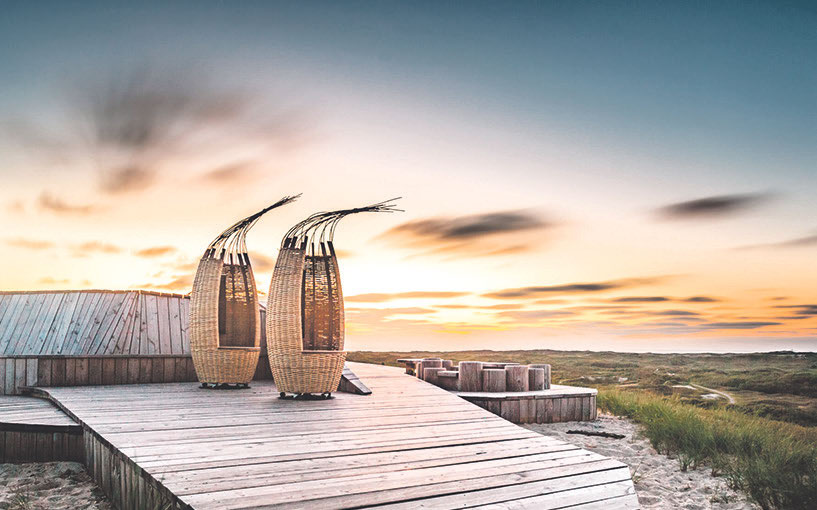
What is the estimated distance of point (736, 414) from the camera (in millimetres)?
8258

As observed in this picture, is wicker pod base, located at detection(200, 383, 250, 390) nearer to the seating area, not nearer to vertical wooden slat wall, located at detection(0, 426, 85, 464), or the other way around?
vertical wooden slat wall, located at detection(0, 426, 85, 464)

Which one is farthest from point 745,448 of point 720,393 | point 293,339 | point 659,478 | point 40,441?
point 40,441

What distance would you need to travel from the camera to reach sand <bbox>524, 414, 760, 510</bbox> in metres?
4.66

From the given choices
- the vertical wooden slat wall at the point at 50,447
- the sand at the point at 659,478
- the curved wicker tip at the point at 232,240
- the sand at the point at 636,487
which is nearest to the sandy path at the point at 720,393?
the sand at the point at 659,478

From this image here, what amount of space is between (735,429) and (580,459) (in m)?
3.58

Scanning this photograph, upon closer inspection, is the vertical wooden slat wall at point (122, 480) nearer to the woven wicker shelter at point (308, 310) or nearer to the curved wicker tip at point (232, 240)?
the woven wicker shelter at point (308, 310)

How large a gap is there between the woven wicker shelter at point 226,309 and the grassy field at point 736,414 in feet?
18.1

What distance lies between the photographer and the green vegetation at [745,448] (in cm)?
449

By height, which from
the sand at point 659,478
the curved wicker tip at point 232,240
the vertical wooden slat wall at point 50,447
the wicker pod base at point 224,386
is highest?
the curved wicker tip at point 232,240

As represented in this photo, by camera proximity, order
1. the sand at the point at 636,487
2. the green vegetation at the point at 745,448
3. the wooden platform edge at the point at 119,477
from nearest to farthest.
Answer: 1. the wooden platform edge at the point at 119,477
2. the sand at the point at 636,487
3. the green vegetation at the point at 745,448

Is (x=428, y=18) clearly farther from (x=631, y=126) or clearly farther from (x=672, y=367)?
(x=672, y=367)

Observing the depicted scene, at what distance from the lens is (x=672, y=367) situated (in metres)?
16.5

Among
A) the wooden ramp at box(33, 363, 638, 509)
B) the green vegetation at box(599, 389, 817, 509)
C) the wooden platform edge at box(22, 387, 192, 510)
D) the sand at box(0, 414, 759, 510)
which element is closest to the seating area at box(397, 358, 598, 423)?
the green vegetation at box(599, 389, 817, 509)

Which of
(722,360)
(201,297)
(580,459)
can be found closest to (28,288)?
(201,297)
